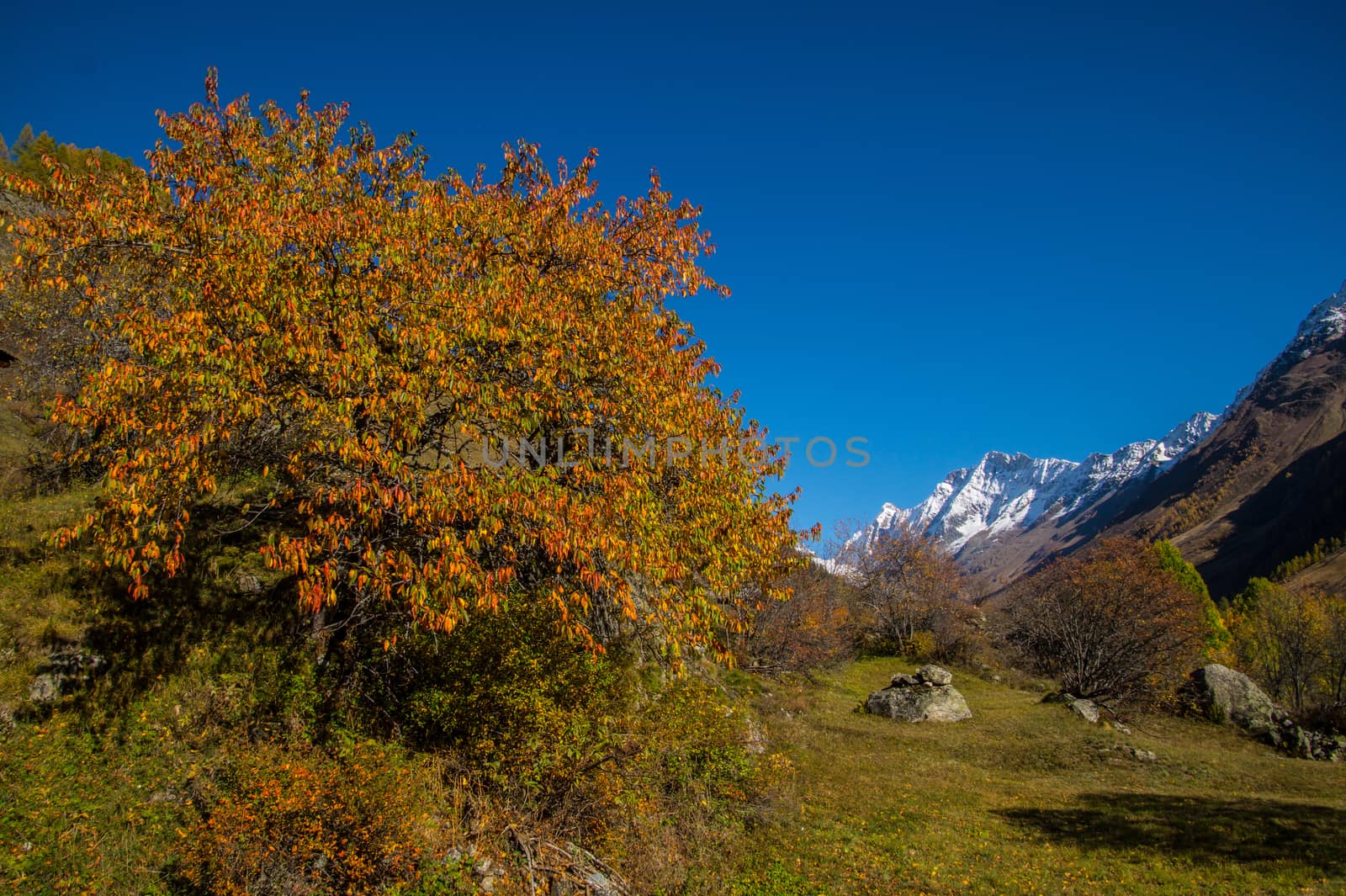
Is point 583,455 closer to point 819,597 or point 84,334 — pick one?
point 84,334

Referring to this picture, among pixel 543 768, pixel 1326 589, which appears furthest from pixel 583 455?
pixel 1326 589

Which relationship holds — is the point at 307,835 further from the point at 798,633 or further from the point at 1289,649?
the point at 1289,649

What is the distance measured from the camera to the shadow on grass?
49.1 feet

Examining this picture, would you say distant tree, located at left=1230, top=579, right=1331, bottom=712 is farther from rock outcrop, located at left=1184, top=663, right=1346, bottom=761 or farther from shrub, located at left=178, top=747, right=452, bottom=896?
shrub, located at left=178, top=747, right=452, bottom=896

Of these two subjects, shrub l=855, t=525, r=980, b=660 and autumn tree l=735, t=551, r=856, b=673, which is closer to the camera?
autumn tree l=735, t=551, r=856, b=673

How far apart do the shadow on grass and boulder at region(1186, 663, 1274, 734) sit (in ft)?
45.5

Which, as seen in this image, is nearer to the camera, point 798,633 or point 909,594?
point 798,633

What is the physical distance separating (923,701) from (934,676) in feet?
7.10

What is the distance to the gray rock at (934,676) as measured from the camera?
33.5m

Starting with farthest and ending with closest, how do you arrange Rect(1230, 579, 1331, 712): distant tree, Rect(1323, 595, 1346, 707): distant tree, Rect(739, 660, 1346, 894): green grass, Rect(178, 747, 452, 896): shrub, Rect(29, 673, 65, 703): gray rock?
Rect(1230, 579, 1331, 712): distant tree < Rect(1323, 595, 1346, 707): distant tree < Rect(739, 660, 1346, 894): green grass < Rect(29, 673, 65, 703): gray rock < Rect(178, 747, 452, 896): shrub

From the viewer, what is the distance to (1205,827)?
17.0 metres

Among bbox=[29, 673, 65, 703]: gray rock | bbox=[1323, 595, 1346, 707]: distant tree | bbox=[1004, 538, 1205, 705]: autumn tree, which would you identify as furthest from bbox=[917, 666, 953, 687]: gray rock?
bbox=[29, 673, 65, 703]: gray rock

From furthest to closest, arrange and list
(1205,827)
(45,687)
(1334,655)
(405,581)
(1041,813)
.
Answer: (1334,655), (1041,813), (1205,827), (45,687), (405,581)

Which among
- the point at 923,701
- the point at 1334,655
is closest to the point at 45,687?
the point at 923,701
